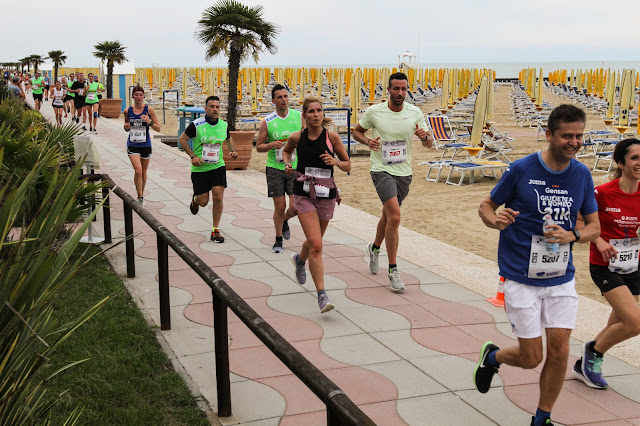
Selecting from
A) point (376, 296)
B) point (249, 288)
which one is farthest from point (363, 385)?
point (249, 288)

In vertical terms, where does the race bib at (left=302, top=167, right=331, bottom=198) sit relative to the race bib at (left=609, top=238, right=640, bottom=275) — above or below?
above

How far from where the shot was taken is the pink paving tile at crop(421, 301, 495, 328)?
5.71m

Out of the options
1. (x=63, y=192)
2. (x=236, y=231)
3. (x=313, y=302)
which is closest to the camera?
(x=63, y=192)

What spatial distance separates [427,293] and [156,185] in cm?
764

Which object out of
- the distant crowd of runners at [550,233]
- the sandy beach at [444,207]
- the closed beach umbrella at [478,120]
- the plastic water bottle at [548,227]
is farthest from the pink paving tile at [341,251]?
the closed beach umbrella at [478,120]

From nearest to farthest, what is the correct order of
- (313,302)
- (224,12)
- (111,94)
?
(313,302), (224,12), (111,94)

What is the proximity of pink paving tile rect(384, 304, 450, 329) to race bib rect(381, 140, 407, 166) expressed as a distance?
1361mm

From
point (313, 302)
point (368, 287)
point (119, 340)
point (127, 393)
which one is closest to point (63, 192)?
point (127, 393)

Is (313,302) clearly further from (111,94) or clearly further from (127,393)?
(111,94)

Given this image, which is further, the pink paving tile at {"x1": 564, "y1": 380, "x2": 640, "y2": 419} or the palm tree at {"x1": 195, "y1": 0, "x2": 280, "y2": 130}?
the palm tree at {"x1": 195, "y1": 0, "x2": 280, "y2": 130}

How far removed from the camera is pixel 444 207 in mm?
12070

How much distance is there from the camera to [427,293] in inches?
255

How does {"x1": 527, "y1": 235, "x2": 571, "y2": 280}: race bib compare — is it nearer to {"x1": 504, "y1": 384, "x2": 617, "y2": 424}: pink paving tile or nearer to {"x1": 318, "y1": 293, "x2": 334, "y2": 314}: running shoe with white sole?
{"x1": 504, "y1": 384, "x2": 617, "y2": 424}: pink paving tile

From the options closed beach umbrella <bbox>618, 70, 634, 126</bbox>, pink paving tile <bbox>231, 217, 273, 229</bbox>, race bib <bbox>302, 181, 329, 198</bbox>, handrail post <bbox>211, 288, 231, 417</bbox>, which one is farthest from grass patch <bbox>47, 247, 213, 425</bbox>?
closed beach umbrella <bbox>618, 70, 634, 126</bbox>
